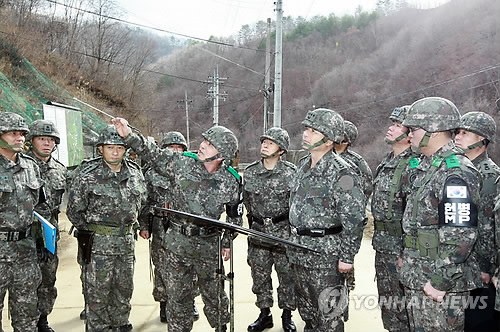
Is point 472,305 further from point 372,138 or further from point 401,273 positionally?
point 372,138

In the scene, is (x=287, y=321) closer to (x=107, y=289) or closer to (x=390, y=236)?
(x=390, y=236)

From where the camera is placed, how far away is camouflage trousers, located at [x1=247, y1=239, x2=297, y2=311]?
438cm

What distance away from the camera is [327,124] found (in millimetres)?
3479

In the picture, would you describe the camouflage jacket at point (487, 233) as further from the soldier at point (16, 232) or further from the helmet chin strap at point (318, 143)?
the soldier at point (16, 232)

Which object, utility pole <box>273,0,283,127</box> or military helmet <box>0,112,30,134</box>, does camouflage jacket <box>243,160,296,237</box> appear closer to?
military helmet <box>0,112,30,134</box>

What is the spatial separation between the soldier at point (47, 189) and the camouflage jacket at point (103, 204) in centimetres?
51

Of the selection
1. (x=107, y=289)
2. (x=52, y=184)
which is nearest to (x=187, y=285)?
(x=107, y=289)

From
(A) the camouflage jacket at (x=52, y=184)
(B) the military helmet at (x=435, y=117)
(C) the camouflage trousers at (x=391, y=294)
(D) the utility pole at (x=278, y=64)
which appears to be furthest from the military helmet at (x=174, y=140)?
(D) the utility pole at (x=278, y=64)

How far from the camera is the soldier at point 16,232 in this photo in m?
3.37

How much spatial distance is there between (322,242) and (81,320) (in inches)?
116

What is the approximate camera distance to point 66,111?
933cm

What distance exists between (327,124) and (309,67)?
52139 millimetres

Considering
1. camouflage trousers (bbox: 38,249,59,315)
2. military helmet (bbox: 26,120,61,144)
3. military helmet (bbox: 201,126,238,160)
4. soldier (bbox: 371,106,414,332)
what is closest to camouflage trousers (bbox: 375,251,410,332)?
soldier (bbox: 371,106,414,332)

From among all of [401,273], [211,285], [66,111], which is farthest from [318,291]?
[66,111]
